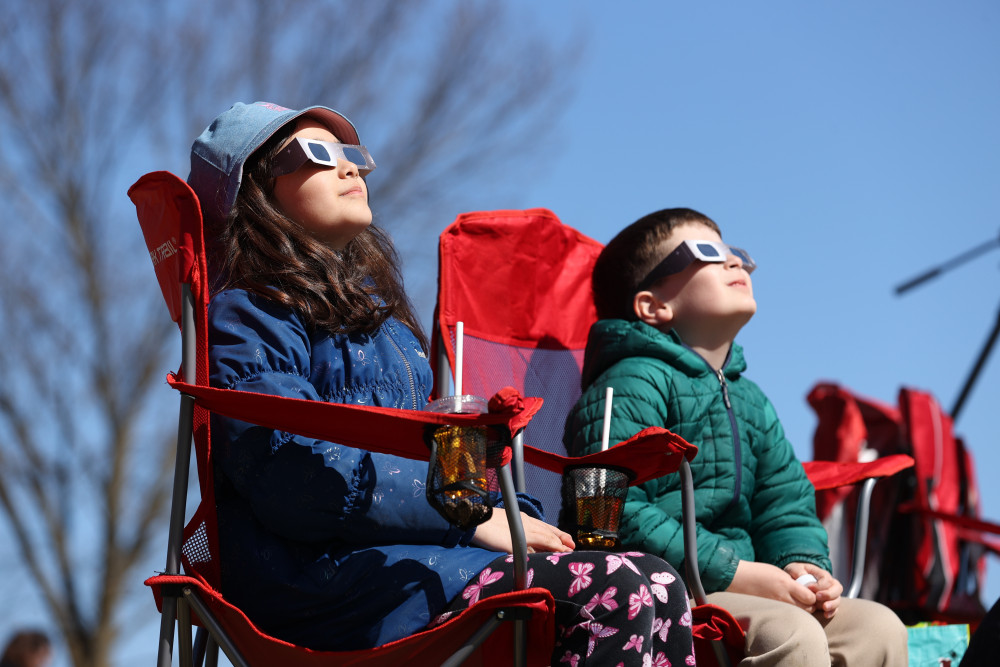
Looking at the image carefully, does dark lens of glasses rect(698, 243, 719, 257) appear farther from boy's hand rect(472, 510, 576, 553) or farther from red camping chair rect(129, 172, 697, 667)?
boy's hand rect(472, 510, 576, 553)

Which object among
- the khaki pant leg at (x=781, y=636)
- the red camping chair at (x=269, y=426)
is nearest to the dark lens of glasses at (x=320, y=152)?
the red camping chair at (x=269, y=426)

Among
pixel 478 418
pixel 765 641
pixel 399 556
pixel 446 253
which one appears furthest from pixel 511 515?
pixel 446 253

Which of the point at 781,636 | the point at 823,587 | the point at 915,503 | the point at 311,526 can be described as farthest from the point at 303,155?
the point at 915,503

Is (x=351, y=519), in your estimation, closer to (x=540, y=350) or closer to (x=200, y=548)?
(x=200, y=548)

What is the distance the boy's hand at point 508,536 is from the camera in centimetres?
188

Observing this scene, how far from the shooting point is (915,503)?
4.23 m

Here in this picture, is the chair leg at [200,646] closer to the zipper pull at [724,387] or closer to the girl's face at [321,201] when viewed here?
the girl's face at [321,201]

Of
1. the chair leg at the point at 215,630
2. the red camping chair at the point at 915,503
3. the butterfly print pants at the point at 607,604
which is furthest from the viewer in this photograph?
the red camping chair at the point at 915,503

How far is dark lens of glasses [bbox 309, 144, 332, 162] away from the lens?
7.02ft

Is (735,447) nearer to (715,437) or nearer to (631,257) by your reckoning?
(715,437)

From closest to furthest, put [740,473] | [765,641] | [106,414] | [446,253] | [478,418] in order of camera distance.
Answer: [478,418] < [765,641] < [740,473] < [446,253] < [106,414]

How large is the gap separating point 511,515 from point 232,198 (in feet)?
2.83

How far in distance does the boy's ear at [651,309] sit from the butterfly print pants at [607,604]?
1.03 m

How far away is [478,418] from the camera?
5.08 ft
